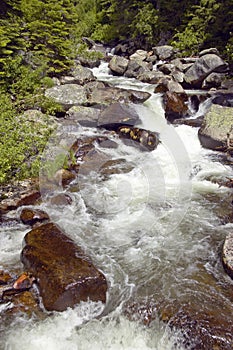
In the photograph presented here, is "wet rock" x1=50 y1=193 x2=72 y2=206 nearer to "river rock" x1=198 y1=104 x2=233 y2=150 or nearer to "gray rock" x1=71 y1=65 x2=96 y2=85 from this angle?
"river rock" x1=198 y1=104 x2=233 y2=150

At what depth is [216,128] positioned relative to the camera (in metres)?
10.1

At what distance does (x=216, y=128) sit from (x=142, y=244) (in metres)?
5.82

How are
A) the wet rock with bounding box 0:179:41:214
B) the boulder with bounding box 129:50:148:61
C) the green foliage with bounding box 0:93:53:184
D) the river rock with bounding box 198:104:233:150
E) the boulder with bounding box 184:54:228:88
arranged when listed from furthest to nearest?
1. the boulder with bounding box 129:50:148:61
2. the boulder with bounding box 184:54:228:88
3. the river rock with bounding box 198:104:233:150
4. the green foliage with bounding box 0:93:53:184
5. the wet rock with bounding box 0:179:41:214

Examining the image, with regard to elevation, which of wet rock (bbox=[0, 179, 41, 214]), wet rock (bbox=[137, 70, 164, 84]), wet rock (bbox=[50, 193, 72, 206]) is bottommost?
wet rock (bbox=[50, 193, 72, 206])

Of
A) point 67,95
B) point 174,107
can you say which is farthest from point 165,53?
point 67,95

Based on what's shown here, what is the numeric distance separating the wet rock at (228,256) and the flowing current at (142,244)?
0.13 metres

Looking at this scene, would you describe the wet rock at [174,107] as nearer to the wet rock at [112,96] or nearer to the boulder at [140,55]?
the wet rock at [112,96]

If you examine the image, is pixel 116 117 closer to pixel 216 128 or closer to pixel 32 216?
pixel 216 128

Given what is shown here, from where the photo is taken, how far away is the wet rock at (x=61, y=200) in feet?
23.8

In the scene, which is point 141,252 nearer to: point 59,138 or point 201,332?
point 201,332

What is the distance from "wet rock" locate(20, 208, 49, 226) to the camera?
6.45 meters

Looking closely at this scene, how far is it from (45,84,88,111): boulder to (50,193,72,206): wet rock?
A: 5.61 metres

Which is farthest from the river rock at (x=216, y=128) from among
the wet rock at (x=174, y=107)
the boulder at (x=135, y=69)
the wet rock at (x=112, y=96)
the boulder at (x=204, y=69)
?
the boulder at (x=135, y=69)

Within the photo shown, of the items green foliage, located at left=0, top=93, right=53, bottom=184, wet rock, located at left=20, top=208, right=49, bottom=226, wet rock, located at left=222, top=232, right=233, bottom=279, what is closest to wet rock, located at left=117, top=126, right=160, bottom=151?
green foliage, located at left=0, top=93, right=53, bottom=184
